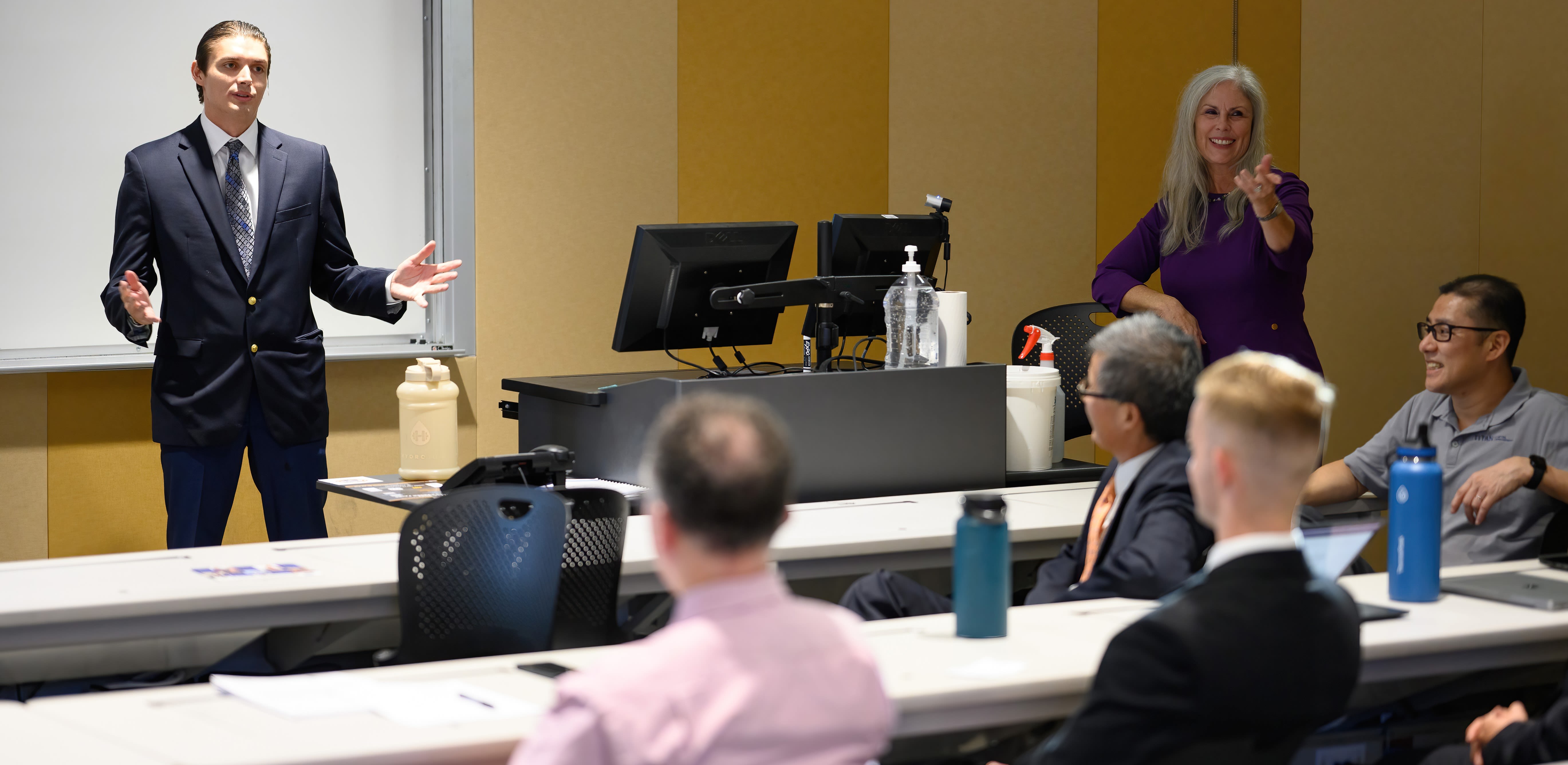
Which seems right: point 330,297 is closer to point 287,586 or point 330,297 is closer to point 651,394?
point 651,394

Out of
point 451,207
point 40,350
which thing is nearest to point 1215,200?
point 451,207

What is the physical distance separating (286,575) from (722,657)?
4.81ft

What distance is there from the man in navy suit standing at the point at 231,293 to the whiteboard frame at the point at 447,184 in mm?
872

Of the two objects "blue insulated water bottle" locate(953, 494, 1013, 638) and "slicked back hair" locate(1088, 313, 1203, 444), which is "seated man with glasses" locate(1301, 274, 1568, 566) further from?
"blue insulated water bottle" locate(953, 494, 1013, 638)

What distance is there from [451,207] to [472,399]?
610 mm

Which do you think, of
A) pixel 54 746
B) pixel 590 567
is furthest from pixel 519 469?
pixel 54 746

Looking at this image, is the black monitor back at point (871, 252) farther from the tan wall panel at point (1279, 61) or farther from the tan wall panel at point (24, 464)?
the tan wall panel at point (1279, 61)

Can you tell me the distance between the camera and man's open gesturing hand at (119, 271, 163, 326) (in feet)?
10.8

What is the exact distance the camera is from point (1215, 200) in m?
3.94

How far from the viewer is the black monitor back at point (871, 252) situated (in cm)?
361

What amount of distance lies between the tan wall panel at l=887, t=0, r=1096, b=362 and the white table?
8.34ft

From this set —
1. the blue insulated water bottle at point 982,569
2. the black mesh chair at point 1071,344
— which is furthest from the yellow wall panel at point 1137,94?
the blue insulated water bottle at point 982,569

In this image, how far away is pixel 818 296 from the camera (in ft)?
11.3

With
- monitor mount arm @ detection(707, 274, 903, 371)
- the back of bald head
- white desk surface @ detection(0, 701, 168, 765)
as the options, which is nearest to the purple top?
monitor mount arm @ detection(707, 274, 903, 371)
